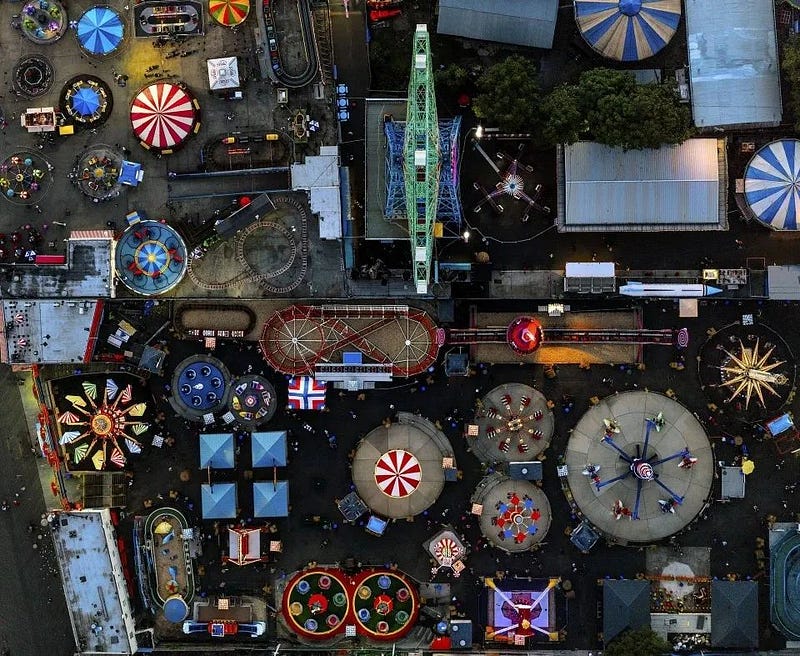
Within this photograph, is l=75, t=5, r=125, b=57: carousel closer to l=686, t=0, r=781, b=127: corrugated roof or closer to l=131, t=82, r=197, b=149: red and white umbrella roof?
l=131, t=82, r=197, b=149: red and white umbrella roof

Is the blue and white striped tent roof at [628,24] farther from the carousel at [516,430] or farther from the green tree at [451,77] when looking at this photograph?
the carousel at [516,430]

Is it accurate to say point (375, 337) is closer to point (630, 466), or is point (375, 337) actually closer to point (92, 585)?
point (630, 466)

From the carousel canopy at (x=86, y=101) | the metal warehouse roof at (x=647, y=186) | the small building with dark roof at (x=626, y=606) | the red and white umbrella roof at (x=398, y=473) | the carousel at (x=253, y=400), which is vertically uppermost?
the carousel canopy at (x=86, y=101)

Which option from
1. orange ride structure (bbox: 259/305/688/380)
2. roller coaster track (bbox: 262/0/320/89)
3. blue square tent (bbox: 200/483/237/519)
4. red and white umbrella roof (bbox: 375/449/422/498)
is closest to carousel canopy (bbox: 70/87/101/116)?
roller coaster track (bbox: 262/0/320/89)

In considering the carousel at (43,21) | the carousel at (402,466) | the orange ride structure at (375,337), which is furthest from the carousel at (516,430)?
the carousel at (43,21)

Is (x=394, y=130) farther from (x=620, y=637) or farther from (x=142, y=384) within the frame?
(x=620, y=637)

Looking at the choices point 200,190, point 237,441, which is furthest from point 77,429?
point 200,190
